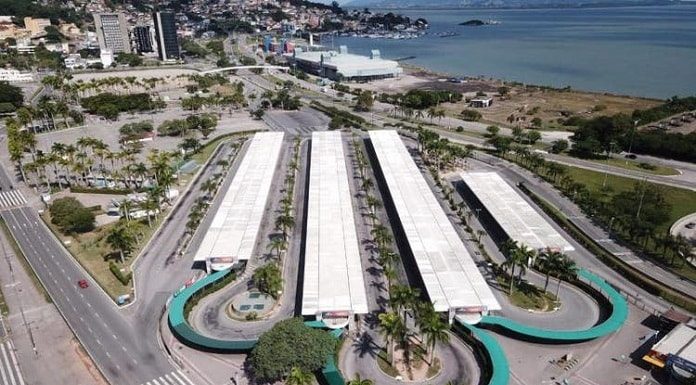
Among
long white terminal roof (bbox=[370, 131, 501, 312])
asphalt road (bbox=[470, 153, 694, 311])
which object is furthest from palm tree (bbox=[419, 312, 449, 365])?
asphalt road (bbox=[470, 153, 694, 311])

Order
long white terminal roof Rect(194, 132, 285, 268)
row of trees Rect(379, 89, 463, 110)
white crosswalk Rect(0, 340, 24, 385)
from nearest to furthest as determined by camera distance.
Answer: white crosswalk Rect(0, 340, 24, 385), long white terminal roof Rect(194, 132, 285, 268), row of trees Rect(379, 89, 463, 110)

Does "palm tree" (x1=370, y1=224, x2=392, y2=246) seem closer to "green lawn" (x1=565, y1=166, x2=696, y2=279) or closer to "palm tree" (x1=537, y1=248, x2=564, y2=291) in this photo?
"palm tree" (x1=537, y1=248, x2=564, y2=291)

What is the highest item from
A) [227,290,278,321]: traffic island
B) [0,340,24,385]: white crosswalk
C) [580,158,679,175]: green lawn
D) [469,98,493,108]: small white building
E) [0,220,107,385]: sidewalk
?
[469,98,493,108]: small white building

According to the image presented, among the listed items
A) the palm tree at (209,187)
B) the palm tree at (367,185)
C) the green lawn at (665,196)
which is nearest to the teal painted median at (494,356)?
the green lawn at (665,196)

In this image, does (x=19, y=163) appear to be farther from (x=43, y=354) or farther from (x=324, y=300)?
(x=324, y=300)

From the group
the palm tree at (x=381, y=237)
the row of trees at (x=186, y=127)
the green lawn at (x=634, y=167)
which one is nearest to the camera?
the palm tree at (x=381, y=237)

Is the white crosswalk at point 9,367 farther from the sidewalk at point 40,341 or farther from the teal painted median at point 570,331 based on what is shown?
the teal painted median at point 570,331

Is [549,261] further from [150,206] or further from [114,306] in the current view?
[150,206]
